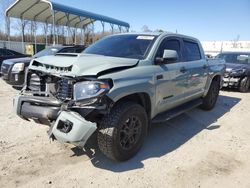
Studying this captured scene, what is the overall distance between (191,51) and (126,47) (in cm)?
192

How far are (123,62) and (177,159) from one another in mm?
1715

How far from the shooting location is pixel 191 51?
5.52m

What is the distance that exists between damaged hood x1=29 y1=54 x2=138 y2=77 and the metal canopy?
48.9 feet

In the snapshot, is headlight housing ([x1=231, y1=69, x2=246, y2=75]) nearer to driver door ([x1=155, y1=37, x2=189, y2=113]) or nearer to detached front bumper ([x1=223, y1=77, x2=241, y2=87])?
detached front bumper ([x1=223, y1=77, x2=241, y2=87])

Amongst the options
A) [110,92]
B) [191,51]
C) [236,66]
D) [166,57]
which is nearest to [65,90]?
[110,92]

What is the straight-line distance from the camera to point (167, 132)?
16.2 ft

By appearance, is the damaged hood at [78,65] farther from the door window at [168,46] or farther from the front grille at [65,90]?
the door window at [168,46]

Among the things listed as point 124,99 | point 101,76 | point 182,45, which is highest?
point 182,45

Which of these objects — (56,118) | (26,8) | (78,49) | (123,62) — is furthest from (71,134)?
(26,8)

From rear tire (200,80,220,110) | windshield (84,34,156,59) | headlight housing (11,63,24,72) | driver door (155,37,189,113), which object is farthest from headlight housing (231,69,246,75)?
headlight housing (11,63,24,72)

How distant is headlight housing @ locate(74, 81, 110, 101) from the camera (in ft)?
9.91

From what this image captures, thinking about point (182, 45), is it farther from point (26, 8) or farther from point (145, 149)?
point (26, 8)

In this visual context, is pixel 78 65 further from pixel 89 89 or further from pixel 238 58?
pixel 238 58

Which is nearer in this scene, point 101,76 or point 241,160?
point 101,76
